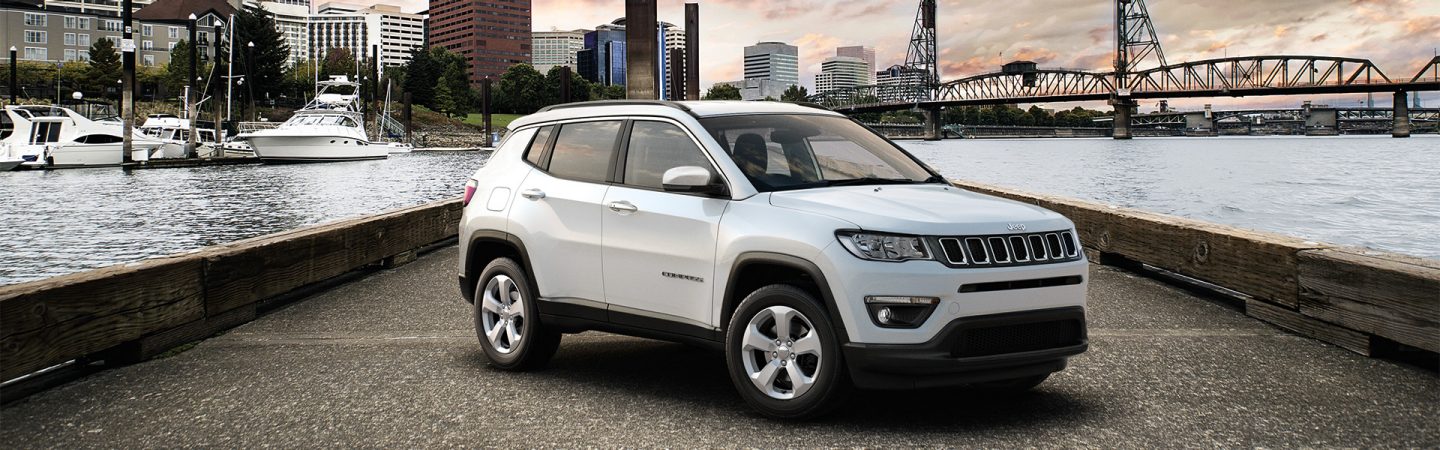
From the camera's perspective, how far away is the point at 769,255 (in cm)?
531

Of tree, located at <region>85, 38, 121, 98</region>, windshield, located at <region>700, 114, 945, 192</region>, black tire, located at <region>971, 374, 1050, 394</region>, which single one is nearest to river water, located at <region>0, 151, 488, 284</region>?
windshield, located at <region>700, 114, 945, 192</region>

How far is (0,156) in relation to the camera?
61344 millimetres

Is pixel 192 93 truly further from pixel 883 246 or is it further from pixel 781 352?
pixel 883 246

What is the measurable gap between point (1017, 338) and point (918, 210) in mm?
702

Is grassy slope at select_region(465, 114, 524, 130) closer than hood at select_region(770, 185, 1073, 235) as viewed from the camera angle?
No

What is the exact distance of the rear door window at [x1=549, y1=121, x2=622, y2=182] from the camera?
260 inches

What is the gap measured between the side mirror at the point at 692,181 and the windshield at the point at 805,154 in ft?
0.63

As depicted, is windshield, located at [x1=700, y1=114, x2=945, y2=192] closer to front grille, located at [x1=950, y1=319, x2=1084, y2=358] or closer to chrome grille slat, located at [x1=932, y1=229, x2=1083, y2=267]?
chrome grille slat, located at [x1=932, y1=229, x2=1083, y2=267]

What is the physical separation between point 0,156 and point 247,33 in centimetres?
6441

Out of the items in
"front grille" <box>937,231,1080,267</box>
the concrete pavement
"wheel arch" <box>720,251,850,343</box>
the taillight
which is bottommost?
the concrete pavement

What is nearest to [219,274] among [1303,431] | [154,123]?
[1303,431]

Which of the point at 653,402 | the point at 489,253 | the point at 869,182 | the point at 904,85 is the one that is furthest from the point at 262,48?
the point at 869,182

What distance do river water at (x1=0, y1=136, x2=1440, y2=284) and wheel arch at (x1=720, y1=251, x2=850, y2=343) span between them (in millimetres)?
16506

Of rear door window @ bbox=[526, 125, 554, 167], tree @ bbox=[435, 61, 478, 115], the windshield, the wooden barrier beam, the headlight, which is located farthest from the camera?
tree @ bbox=[435, 61, 478, 115]
